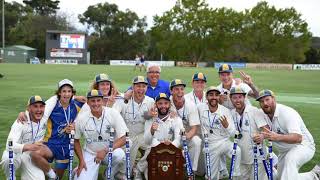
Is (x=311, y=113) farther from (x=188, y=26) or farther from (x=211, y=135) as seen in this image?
(x=188, y=26)

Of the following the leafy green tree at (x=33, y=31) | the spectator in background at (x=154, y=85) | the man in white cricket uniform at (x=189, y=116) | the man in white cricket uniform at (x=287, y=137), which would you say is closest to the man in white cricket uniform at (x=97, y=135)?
the man in white cricket uniform at (x=189, y=116)

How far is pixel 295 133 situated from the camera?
6.32m

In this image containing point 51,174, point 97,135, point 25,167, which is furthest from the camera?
point 97,135

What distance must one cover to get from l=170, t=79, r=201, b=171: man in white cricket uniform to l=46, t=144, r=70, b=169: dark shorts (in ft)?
5.96

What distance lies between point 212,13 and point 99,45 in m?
21.1

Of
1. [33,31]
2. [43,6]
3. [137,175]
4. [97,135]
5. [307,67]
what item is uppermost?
[43,6]

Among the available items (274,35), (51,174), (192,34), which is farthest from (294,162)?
(192,34)

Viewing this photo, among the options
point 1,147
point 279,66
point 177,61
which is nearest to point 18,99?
point 1,147

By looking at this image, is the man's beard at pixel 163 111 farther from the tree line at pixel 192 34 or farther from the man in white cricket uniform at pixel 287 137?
the tree line at pixel 192 34

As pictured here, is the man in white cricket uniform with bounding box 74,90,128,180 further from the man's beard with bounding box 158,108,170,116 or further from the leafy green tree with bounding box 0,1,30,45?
the leafy green tree with bounding box 0,1,30,45

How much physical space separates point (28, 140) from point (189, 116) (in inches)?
96.5

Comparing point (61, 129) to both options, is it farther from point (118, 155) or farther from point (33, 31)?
point (33, 31)

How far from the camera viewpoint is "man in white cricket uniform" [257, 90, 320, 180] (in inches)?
247

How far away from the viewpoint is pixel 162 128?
7227 millimetres
